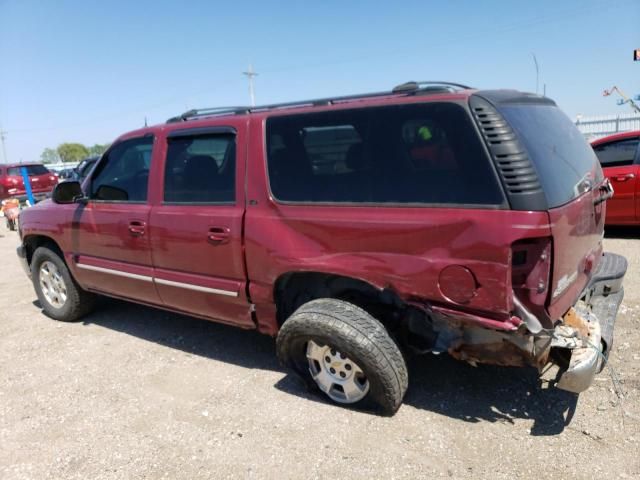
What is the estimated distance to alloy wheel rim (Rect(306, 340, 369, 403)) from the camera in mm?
3047

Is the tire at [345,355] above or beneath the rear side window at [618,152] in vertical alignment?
beneath

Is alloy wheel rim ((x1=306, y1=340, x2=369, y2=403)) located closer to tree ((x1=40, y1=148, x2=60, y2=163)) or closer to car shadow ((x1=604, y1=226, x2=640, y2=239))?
car shadow ((x1=604, y1=226, x2=640, y2=239))

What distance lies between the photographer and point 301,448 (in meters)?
2.80

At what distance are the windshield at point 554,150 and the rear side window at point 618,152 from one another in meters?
4.50

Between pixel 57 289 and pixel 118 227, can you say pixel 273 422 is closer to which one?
pixel 118 227

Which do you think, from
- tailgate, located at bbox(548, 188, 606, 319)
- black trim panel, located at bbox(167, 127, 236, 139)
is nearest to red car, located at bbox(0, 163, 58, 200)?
black trim panel, located at bbox(167, 127, 236, 139)

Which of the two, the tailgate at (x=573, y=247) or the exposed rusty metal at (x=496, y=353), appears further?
the exposed rusty metal at (x=496, y=353)

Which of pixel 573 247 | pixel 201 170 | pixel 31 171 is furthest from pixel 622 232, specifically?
pixel 31 171

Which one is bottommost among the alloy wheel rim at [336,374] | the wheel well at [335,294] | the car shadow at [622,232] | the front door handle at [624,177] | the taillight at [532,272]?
the car shadow at [622,232]

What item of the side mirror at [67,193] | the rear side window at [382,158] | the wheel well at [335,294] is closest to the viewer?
the rear side window at [382,158]

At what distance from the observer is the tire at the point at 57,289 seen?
4.88 m

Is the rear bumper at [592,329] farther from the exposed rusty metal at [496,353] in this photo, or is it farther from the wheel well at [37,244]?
the wheel well at [37,244]

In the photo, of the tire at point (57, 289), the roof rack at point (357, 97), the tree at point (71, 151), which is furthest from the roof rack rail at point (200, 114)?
the tree at point (71, 151)

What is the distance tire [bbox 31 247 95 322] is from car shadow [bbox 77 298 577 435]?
596 millimetres
